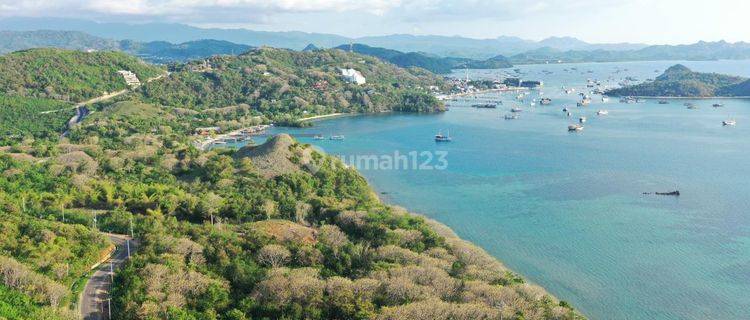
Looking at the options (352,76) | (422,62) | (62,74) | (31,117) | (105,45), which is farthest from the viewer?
(105,45)

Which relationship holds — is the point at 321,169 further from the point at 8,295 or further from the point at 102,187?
the point at 8,295

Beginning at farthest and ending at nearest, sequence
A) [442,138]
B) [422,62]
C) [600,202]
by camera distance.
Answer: [422,62] < [442,138] < [600,202]

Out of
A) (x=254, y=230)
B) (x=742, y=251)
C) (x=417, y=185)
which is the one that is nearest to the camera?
(x=254, y=230)

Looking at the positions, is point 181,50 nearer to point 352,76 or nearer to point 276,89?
point 352,76

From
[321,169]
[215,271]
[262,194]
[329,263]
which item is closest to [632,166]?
[321,169]

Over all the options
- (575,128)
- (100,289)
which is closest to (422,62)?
(575,128)

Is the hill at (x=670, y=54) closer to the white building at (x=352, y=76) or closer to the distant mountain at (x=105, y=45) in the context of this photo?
the distant mountain at (x=105, y=45)
